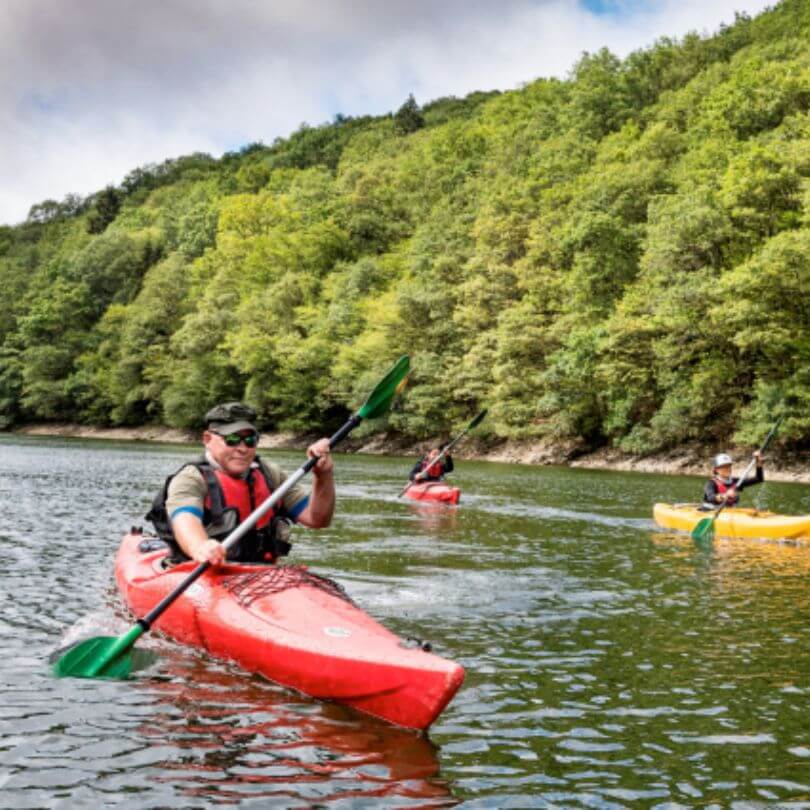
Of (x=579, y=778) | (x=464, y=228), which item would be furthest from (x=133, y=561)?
(x=464, y=228)

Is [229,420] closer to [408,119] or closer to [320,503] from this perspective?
[320,503]

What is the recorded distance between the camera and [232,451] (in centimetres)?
632

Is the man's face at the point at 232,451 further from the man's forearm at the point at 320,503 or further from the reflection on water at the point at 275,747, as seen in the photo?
the reflection on water at the point at 275,747

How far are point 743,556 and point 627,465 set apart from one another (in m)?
24.3

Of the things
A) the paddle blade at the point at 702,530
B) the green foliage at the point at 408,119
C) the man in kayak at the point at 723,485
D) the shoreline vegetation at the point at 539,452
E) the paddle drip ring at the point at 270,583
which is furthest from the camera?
the green foliage at the point at 408,119

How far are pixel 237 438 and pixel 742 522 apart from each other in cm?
1048

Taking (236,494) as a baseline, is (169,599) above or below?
below

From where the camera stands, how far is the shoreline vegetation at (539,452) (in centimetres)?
3116


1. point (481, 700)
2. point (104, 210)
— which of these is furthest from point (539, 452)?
point (104, 210)

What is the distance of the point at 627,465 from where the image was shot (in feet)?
118

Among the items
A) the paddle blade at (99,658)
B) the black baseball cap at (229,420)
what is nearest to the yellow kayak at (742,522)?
the black baseball cap at (229,420)

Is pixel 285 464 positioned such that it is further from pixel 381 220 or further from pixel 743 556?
pixel 381 220

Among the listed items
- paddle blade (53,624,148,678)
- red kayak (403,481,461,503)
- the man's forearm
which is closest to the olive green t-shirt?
the man's forearm

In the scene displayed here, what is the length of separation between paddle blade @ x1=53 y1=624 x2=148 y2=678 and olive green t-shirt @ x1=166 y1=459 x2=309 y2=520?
0.94 metres
